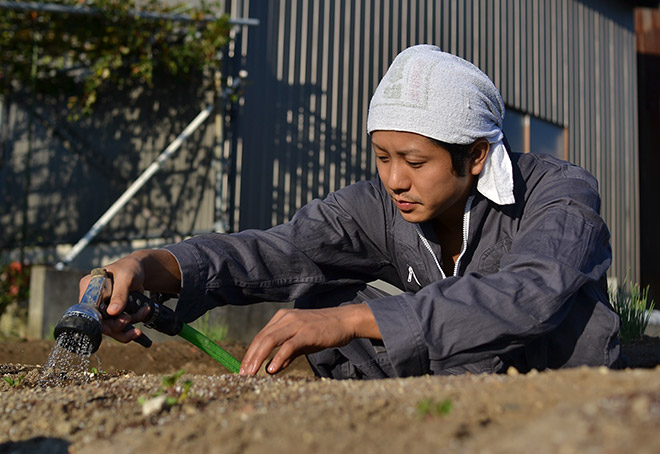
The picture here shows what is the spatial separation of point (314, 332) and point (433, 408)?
61cm

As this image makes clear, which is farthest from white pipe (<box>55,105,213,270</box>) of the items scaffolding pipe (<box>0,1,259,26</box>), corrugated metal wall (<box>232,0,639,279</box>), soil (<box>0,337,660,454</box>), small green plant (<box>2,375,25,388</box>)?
soil (<box>0,337,660,454</box>)

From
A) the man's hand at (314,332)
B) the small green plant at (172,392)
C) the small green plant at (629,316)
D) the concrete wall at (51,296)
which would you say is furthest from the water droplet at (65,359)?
the small green plant at (629,316)

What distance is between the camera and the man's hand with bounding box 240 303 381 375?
1.81 meters

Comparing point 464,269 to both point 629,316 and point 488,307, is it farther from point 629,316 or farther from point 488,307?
point 629,316

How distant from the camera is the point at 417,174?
7.58ft

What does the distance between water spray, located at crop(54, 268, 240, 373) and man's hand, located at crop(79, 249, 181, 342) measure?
0.9 inches

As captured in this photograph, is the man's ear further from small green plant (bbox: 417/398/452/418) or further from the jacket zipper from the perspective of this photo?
small green plant (bbox: 417/398/452/418)

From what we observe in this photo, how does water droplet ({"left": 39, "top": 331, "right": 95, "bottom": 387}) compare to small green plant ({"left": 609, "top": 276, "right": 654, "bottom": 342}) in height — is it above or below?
above

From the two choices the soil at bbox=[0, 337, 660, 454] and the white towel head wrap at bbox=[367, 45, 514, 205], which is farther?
the white towel head wrap at bbox=[367, 45, 514, 205]

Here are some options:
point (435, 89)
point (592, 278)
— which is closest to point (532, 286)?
point (592, 278)

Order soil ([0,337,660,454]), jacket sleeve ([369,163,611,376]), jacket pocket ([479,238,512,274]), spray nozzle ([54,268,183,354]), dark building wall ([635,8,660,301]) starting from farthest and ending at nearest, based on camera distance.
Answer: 1. dark building wall ([635,8,660,301])
2. jacket pocket ([479,238,512,274])
3. spray nozzle ([54,268,183,354])
4. jacket sleeve ([369,163,611,376])
5. soil ([0,337,660,454])

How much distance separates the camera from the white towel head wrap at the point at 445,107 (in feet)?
7.54

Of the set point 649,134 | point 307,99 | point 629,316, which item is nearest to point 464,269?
point 629,316

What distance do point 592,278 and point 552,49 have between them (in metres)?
7.37
